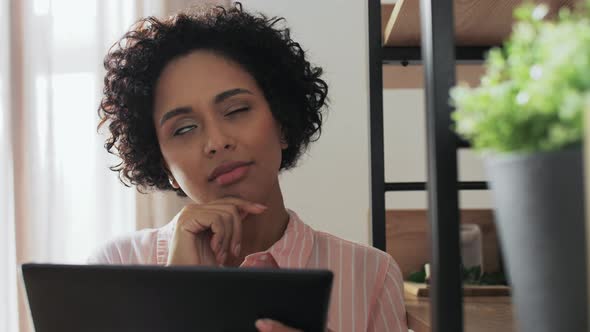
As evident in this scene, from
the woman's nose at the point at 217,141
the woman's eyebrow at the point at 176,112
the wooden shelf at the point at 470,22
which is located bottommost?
the woman's nose at the point at 217,141

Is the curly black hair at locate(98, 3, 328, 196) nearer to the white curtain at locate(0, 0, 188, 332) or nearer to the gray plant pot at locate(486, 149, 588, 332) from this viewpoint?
the white curtain at locate(0, 0, 188, 332)

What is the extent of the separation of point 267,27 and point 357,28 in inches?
42.5

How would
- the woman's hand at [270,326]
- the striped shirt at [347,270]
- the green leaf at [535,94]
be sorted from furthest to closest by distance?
1. the striped shirt at [347,270]
2. the woman's hand at [270,326]
3. the green leaf at [535,94]

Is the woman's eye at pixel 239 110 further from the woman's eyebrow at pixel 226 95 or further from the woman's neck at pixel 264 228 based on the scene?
the woman's neck at pixel 264 228

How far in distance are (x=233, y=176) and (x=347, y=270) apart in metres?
0.31

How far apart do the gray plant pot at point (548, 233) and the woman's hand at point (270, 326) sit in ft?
0.83

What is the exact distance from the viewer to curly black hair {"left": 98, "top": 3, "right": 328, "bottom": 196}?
55.1 inches

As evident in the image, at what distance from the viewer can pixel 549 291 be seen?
38 centimetres

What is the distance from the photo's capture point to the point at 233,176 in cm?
124

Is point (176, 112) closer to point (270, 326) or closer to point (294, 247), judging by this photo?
point (294, 247)

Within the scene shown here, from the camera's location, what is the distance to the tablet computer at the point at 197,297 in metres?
0.59

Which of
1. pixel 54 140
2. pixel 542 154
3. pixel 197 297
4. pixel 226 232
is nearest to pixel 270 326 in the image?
pixel 197 297

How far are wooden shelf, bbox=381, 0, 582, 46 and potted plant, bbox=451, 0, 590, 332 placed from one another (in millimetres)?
660

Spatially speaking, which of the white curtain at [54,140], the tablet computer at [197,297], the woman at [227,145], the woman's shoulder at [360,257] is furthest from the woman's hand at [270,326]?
the white curtain at [54,140]
